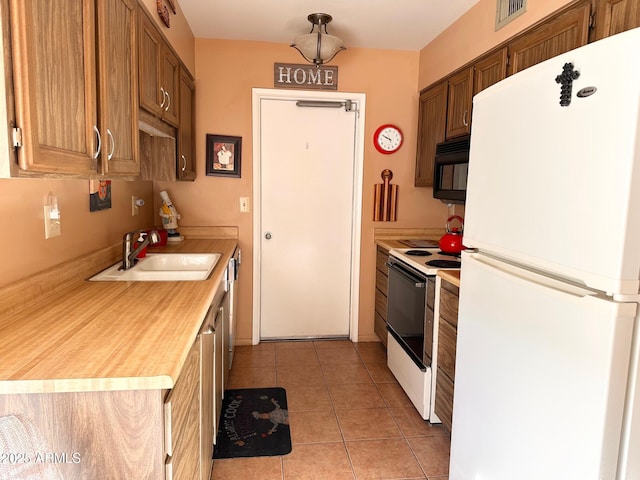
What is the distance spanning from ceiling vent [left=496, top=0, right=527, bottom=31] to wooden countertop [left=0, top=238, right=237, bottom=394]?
1.96 m

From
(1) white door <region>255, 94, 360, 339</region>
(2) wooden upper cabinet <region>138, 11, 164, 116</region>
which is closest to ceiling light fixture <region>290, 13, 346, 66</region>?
(1) white door <region>255, 94, 360, 339</region>

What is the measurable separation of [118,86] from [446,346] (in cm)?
187

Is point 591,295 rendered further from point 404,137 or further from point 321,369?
point 404,137

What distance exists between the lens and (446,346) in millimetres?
2188

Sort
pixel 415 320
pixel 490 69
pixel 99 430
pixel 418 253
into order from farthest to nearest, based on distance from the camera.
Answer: pixel 418 253 → pixel 415 320 → pixel 490 69 → pixel 99 430

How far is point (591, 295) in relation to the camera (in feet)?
3.19

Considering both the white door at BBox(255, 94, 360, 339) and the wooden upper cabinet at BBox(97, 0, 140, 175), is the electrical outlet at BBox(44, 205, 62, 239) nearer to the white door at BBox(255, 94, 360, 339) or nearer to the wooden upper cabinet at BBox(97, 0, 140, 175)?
the wooden upper cabinet at BBox(97, 0, 140, 175)

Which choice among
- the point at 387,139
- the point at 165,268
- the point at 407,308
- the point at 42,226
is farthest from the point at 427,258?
the point at 42,226

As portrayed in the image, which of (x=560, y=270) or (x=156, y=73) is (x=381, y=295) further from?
(x=560, y=270)

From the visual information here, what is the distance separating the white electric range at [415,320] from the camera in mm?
2346

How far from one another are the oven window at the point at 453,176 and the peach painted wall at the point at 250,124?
2.18 feet

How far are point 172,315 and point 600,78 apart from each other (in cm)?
136

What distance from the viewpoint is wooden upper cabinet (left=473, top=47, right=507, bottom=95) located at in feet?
7.25

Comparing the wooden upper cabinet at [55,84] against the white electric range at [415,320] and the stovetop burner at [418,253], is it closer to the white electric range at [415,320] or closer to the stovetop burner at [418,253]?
the white electric range at [415,320]
